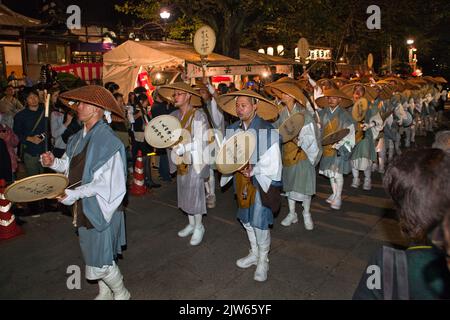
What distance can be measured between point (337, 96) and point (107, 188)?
4.02 metres

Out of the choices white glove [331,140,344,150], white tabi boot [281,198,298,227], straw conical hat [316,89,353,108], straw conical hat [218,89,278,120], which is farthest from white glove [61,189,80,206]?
straw conical hat [316,89,353,108]

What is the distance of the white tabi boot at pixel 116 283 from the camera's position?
11.0 ft

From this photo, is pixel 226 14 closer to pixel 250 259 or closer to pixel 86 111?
pixel 250 259

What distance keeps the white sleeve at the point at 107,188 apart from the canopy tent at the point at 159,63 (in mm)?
8065

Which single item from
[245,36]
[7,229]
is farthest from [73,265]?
[245,36]

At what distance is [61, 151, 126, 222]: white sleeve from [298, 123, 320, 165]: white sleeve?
2580 mm

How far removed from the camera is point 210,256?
4570 mm

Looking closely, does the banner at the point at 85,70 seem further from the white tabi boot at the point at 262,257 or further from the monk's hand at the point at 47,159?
the white tabi boot at the point at 262,257

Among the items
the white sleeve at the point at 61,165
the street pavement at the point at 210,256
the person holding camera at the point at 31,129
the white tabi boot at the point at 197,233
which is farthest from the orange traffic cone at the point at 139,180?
the white sleeve at the point at 61,165

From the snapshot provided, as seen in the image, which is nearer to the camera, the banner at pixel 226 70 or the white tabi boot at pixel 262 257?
the white tabi boot at pixel 262 257

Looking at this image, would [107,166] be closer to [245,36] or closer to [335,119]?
[335,119]

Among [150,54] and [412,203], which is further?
[150,54]

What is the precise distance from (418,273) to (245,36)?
2336 centimetres

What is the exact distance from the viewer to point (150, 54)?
41.4 feet
